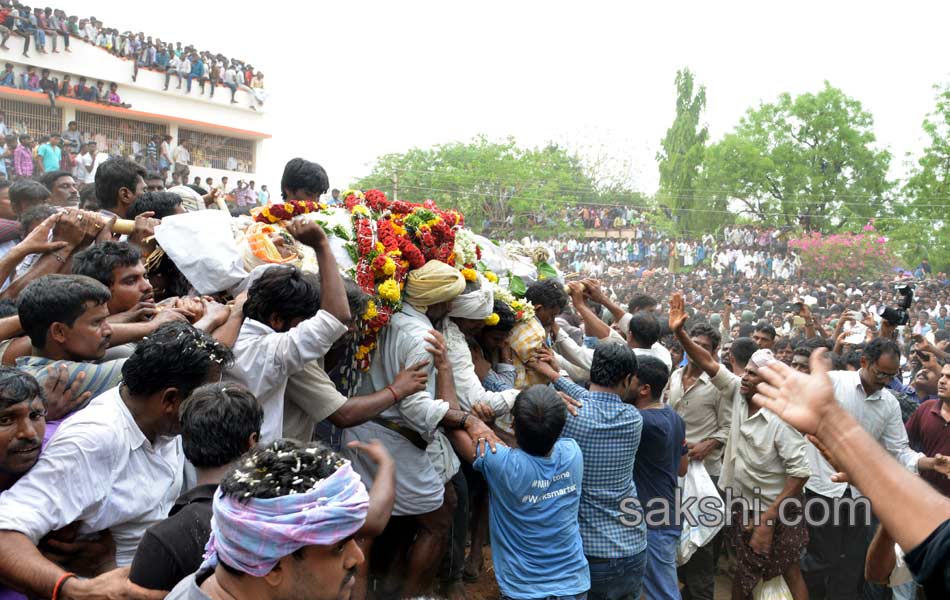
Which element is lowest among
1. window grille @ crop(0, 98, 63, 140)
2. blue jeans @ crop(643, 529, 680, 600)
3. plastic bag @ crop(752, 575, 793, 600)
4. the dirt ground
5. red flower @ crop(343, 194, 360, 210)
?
the dirt ground

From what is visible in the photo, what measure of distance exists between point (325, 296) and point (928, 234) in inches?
1639

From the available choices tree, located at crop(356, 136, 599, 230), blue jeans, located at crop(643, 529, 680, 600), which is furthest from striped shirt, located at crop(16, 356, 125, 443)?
tree, located at crop(356, 136, 599, 230)

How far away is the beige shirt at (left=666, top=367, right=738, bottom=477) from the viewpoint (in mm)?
5820

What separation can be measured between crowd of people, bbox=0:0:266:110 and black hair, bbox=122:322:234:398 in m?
23.1

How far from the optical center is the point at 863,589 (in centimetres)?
625

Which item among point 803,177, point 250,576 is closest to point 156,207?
point 250,576

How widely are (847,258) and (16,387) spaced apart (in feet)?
127

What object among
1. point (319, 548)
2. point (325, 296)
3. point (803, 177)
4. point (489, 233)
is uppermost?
point (803, 177)

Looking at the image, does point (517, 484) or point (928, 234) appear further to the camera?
point (928, 234)

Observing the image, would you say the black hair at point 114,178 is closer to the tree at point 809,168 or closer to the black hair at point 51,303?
the black hair at point 51,303

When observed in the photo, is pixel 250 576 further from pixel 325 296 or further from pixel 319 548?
pixel 325 296

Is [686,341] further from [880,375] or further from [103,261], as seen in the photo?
[103,261]

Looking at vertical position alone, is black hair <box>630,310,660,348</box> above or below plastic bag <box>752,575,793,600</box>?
above

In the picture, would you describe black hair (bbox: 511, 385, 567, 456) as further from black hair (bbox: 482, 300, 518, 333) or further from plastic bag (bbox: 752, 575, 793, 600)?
plastic bag (bbox: 752, 575, 793, 600)
